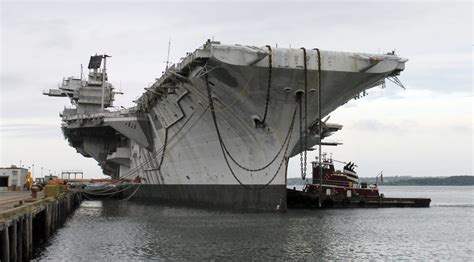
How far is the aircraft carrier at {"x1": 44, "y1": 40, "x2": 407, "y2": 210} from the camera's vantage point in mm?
19734

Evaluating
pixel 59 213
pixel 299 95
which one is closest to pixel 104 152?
pixel 59 213

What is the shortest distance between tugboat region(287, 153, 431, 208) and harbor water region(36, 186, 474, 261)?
6352 mm

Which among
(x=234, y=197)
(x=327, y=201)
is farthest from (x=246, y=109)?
(x=327, y=201)

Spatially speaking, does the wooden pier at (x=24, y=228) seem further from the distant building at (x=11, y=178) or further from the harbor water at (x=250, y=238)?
the distant building at (x=11, y=178)

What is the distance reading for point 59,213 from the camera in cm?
2042

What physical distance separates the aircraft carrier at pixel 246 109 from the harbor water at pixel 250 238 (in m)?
1.53

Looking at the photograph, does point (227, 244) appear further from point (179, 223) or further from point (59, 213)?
point (59, 213)

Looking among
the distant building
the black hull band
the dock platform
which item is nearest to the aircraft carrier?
the black hull band

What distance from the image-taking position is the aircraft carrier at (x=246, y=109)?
19734mm

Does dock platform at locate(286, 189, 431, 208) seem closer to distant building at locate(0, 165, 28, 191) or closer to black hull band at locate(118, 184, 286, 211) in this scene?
black hull band at locate(118, 184, 286, 211)

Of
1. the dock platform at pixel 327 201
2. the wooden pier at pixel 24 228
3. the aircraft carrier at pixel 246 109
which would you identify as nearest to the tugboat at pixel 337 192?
the dock platform at pixel 327 201

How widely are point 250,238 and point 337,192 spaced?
54.9 feet

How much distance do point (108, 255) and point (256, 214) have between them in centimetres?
923

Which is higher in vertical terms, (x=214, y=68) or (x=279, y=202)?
(x=214, y=68)
